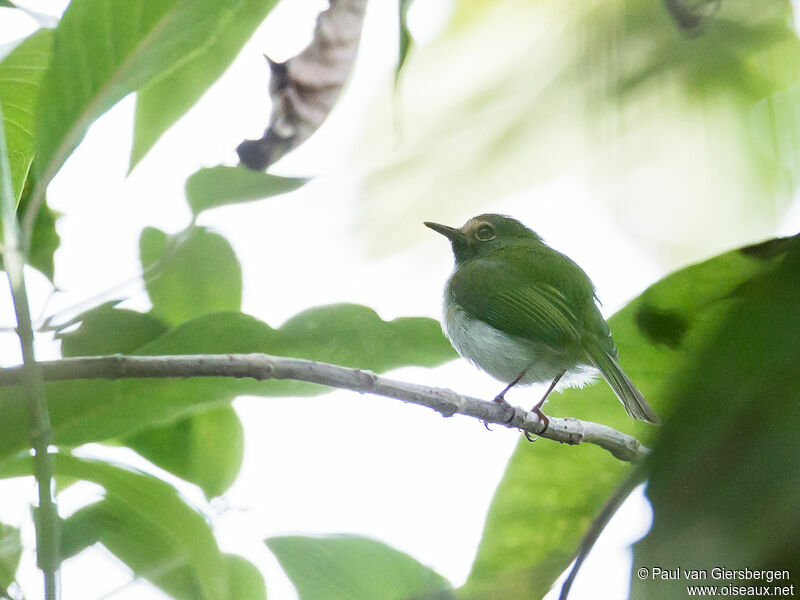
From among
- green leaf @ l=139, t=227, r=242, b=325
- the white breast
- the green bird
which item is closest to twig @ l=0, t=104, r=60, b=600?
green leaf @ l=139, t=227, r=242, b=325

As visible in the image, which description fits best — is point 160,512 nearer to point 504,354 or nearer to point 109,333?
point 109,333

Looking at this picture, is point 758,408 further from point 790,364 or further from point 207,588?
point 207,588

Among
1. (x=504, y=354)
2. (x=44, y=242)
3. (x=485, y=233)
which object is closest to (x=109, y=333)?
(x=44, y=242)

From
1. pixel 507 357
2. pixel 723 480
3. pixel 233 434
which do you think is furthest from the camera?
pixel 507 357

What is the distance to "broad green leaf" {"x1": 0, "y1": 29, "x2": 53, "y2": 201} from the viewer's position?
0.55 m

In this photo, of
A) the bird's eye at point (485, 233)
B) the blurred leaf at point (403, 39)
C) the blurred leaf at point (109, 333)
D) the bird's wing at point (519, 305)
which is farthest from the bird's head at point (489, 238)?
the blurred leaf at point (403, 39)

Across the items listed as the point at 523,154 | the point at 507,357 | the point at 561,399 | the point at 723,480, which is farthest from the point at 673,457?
the point at 507,357

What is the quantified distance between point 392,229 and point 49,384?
0.25 metres

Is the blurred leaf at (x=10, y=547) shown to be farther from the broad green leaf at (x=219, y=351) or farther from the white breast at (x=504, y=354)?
the white breast at (x=504, y=354)

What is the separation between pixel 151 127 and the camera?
508mm

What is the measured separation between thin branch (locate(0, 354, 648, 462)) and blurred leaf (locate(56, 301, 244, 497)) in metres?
0.15

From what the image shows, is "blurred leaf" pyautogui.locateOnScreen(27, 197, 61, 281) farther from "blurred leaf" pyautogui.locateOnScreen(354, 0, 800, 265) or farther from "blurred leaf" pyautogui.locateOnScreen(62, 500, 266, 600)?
"blurred leaf" pyautogui.locateOnScreen(354, 0, 800, 265)

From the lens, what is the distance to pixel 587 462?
0.40 m

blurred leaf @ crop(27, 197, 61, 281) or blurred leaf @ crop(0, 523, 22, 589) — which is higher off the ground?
blurred leaf @ crop(27, 197, 61, 281)
